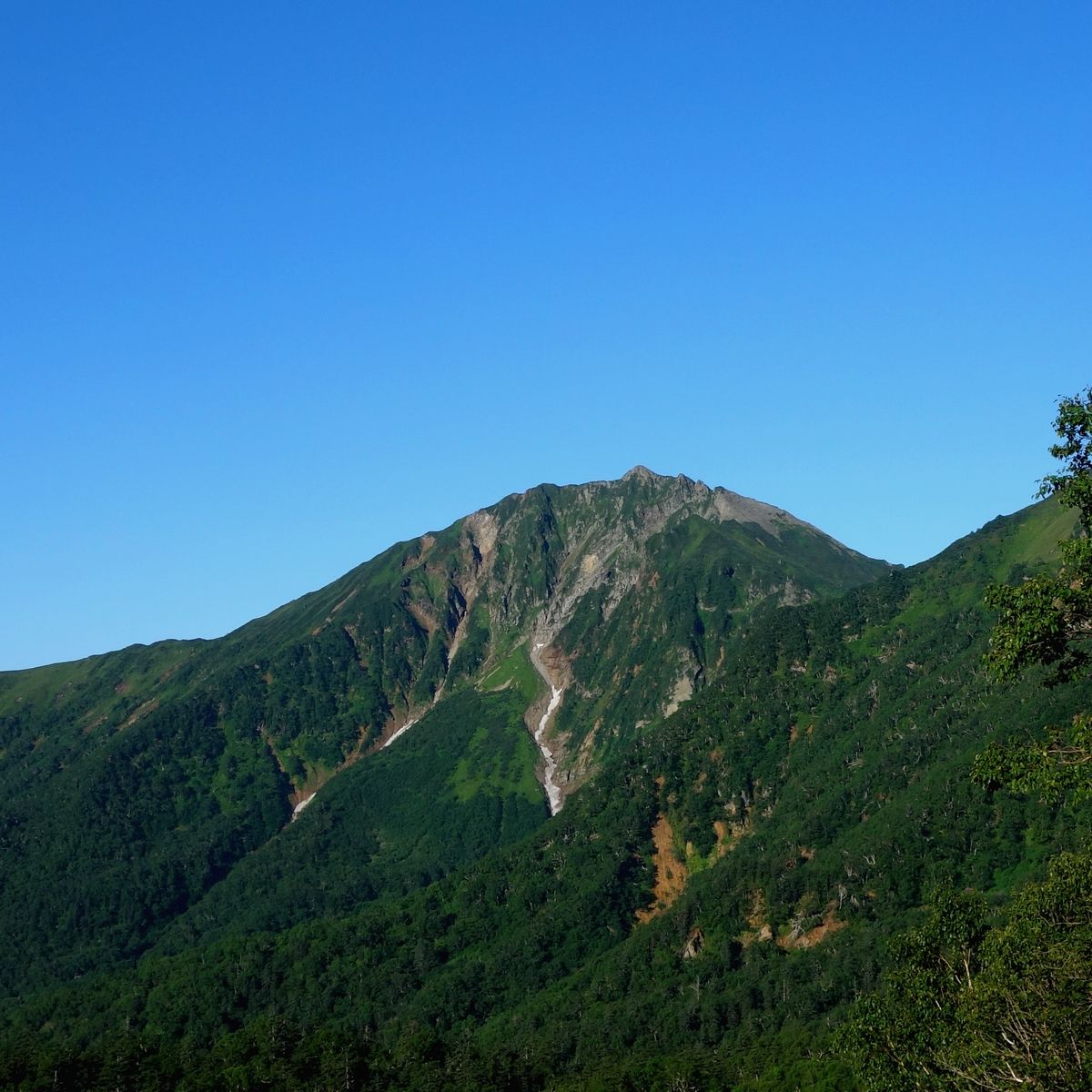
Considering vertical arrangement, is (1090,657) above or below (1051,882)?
above

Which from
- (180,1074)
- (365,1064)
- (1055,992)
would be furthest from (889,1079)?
(180,1074)

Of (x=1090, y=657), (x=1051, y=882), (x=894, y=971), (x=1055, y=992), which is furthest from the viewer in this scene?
(x=894, y=971)

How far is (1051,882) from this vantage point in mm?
45875

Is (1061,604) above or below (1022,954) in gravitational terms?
above

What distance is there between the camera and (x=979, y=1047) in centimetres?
3809

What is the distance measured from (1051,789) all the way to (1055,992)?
970 centimetres

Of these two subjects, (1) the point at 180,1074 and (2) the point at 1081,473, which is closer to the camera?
(2) the point at 1081,473

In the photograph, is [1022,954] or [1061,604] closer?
[1061,604]

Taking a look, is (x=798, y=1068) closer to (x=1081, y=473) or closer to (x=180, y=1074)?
(x=180, y=1074)

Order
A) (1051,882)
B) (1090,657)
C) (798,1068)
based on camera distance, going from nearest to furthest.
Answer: (1090,657)
(1051,882)
(798,1068)

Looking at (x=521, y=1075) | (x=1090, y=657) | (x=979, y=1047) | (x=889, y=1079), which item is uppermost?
(x=1090, y=657)

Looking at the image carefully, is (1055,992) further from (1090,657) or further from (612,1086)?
(612,1086)

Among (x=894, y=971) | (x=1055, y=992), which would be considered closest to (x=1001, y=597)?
(x=1055, y=992)

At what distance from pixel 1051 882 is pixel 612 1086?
5840 inches
